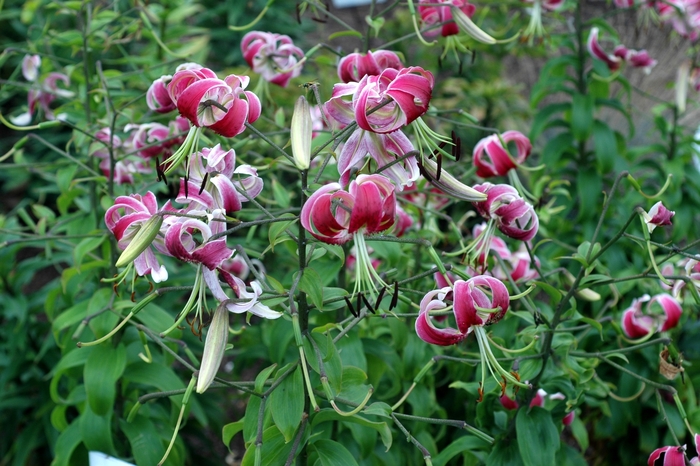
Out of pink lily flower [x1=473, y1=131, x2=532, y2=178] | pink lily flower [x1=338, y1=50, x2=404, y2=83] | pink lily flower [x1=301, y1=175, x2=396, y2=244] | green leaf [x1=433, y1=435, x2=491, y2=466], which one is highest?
pink lily flower [x1=301, y1=175, x2=396, y2=244]

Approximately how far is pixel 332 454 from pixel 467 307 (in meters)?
0.30

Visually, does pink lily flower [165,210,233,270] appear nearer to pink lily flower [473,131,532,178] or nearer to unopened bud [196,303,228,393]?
unopened bud [196,303,228,393]

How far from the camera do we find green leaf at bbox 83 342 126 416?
3.96ft

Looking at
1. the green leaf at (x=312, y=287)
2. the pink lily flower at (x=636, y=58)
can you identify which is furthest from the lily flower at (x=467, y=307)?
the pink lily flower at (x=636, y=58)

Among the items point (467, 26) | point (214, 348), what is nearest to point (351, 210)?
point (214, 348)

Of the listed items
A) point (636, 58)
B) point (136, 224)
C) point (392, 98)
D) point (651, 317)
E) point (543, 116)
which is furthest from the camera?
point (543, 116)

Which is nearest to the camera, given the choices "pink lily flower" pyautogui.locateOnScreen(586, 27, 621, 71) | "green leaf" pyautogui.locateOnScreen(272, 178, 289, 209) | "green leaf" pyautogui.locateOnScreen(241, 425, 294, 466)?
"green leaf" pyautogui.locateOnScreen(241, 425, 294, 466)

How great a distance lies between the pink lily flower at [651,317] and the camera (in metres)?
1.28

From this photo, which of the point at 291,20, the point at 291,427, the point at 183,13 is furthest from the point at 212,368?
the point at 291,20

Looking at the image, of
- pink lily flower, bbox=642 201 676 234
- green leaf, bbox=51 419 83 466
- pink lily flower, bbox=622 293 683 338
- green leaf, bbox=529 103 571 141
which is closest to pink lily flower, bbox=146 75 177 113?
green leaf, bbox=51 419 83 466

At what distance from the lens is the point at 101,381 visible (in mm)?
1208

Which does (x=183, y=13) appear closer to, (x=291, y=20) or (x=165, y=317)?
(x=165, y=317)

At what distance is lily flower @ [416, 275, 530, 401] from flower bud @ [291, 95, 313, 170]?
208mm

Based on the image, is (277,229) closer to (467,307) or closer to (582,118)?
(467,307)
